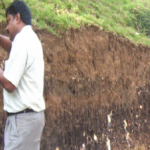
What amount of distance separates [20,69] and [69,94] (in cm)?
291

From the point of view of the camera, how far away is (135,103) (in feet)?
25.1

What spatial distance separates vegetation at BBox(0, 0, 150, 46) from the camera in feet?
19.4

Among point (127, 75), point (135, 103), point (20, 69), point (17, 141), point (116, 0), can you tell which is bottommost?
point (135, 103)

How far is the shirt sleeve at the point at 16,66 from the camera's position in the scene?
283 centimetres

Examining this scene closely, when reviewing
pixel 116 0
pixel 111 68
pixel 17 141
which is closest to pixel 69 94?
pixel 111 68

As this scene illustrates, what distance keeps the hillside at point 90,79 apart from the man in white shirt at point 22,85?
5.18 feet

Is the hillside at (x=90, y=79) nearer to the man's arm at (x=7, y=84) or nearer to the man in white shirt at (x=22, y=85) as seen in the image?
the man in white shirt at (x=22, y=85)

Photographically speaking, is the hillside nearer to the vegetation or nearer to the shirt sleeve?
the vegetation

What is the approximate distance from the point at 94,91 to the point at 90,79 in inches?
11.2

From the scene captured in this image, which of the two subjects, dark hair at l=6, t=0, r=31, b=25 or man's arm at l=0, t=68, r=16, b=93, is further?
dark hair at l=6, t=0, r=31, b=25

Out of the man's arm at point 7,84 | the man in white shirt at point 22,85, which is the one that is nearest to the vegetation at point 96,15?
the man in white shirt at point 22,85

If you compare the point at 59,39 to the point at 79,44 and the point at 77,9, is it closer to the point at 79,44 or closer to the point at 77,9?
the point at 79,44

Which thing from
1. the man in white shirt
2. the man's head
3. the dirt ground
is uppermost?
the man's head

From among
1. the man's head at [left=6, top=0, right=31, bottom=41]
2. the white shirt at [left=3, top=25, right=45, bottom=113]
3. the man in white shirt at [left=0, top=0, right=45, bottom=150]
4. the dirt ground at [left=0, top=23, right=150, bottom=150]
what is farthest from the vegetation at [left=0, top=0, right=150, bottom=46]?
the white shirt at [left=3, top=25, right=45, bottom=113]
